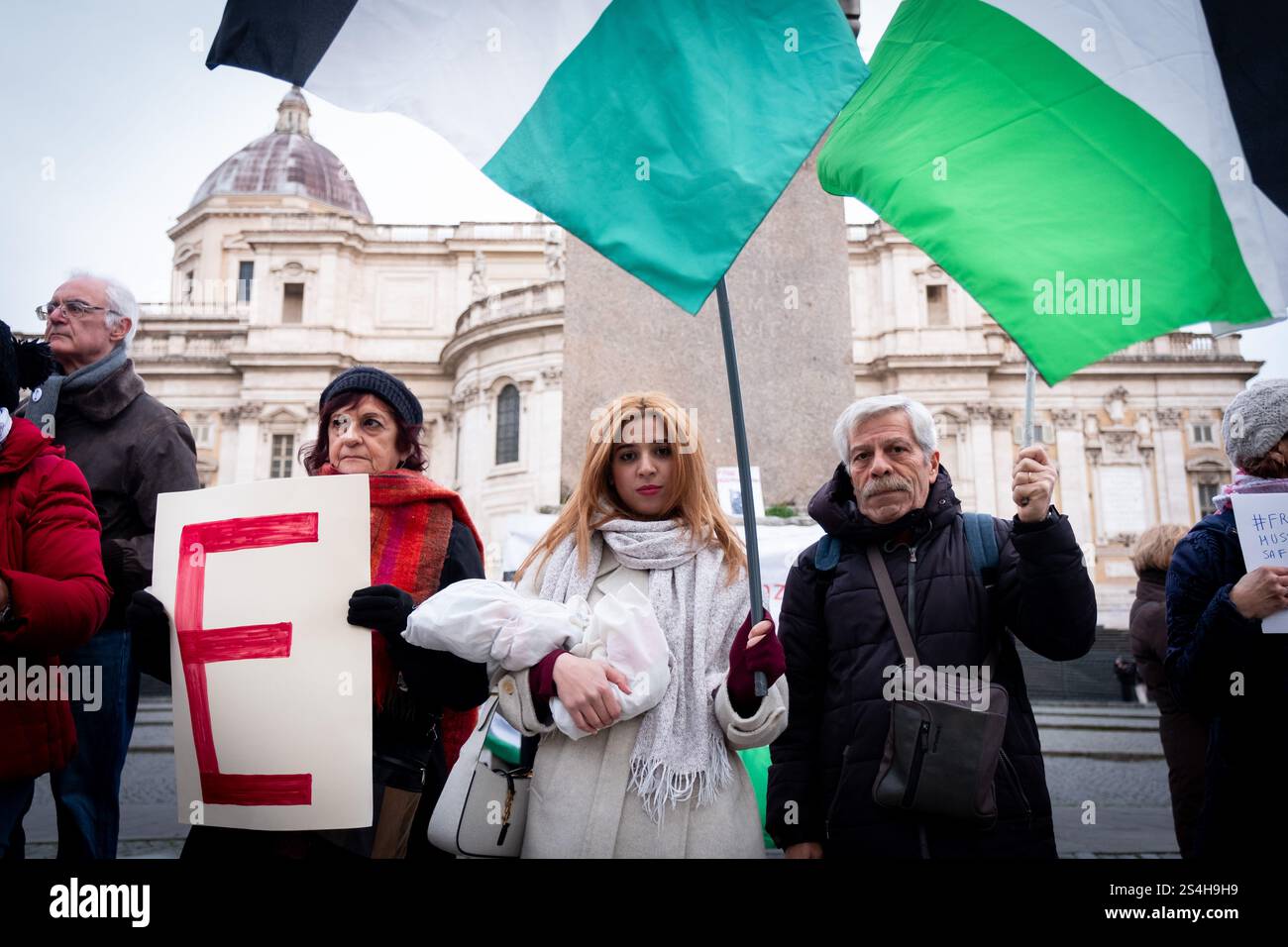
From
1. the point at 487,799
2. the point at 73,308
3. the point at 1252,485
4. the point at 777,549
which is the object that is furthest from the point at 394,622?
the point at 777,549

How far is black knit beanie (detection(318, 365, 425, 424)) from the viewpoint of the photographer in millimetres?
2529

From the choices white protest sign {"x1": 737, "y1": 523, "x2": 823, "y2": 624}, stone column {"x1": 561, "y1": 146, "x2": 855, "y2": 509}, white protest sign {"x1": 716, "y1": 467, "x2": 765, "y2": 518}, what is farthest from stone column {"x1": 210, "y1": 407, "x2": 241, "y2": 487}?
white protest sign {"x1": 737, "y1": 523, "x2": 823, "y2": 624}

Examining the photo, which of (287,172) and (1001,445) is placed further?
(287,172)

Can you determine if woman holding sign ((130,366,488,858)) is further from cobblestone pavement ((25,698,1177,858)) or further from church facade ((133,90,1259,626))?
church facade ((133,90,1259,626))

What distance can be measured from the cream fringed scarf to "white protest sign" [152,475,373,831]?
0.48m

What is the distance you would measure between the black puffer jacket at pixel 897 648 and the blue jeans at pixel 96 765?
1.77m

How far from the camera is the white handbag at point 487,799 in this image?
2143mm

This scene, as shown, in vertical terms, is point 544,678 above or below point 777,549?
below

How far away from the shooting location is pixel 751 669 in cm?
211

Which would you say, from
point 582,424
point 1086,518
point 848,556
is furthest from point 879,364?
point 848,556

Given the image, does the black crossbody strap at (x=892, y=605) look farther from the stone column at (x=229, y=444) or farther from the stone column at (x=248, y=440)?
the stone column at (x=229, y=444)

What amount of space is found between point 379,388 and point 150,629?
2.45 ft
